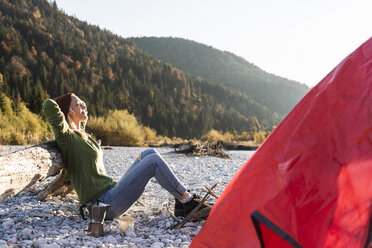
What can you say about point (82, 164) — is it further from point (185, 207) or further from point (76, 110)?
point (185, 207)

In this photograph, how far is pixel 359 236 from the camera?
1.30 metres

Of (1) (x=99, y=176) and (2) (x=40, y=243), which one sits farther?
(1) (x=99, y=176)

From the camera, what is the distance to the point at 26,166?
2.51 meters

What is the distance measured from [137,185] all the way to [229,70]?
10104 cm

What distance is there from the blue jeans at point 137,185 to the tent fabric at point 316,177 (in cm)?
113

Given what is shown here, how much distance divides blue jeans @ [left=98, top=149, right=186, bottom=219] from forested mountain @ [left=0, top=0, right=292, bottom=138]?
22.1 m

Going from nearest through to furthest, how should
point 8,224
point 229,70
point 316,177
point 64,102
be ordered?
point 316,177 → point 8,224 → point 64,102 → point 229,70

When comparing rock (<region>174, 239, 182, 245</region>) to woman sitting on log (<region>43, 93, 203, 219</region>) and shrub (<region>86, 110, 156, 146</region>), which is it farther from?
shrub (<region>86, 110, 156, 146</region>)

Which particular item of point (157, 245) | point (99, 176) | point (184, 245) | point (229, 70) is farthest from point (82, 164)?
point (229, 70)

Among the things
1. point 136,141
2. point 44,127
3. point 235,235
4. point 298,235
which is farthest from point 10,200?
point 44,127

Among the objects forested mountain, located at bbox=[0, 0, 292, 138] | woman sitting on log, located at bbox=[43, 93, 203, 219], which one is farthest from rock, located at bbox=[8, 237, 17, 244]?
forested mountain, located at bbox=[0, 0, 292, 138]

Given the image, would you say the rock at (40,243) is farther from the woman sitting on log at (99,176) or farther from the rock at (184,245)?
the rock at (184,245)

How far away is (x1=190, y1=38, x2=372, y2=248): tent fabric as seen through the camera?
4.43ft

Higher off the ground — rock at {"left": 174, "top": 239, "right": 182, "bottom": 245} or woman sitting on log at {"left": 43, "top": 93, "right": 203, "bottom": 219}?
woman sitting on log at {"left": 43, "top": 93, "right": 203, "bottom": 219}
